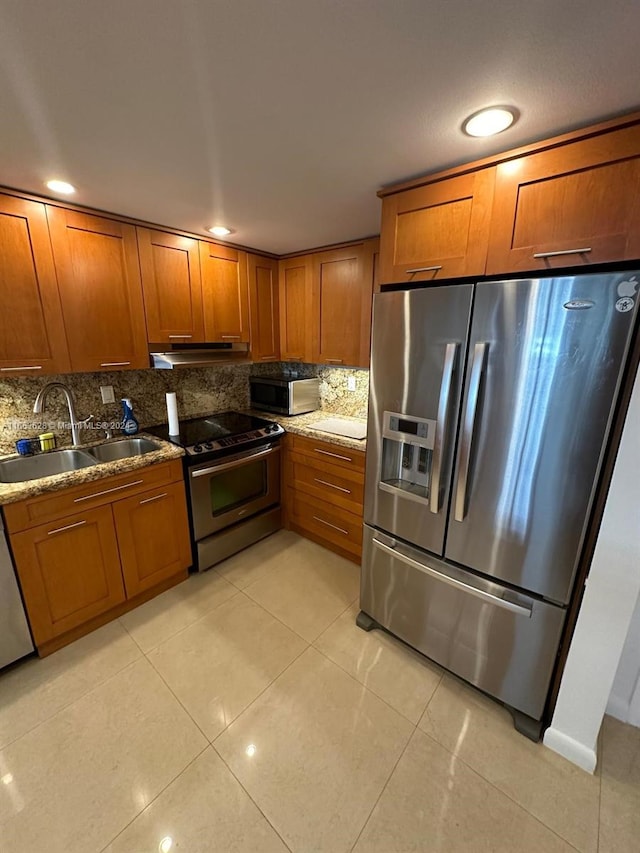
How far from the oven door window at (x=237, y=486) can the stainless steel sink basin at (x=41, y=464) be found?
2.51 ft

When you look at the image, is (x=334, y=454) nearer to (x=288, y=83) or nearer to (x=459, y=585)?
(x=459, y=585)

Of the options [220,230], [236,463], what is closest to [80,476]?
[236,463]

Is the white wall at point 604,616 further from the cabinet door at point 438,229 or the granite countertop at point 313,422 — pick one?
the granite countertop at point 313,422

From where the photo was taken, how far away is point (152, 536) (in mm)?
2031

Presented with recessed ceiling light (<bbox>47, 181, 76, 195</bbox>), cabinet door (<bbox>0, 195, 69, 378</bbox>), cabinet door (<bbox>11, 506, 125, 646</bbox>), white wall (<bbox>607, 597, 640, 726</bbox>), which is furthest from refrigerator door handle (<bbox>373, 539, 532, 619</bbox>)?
recessed ceiling light (<bbox>47, 181, 76, 195</bbox>)

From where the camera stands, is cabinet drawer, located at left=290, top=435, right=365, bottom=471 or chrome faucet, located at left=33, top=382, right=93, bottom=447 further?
cabinet drawer, located at left=290, top=435, right=365, bottom=471

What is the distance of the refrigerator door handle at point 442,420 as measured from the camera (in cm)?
133

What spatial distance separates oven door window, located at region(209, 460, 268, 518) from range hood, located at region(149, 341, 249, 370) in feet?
2.54

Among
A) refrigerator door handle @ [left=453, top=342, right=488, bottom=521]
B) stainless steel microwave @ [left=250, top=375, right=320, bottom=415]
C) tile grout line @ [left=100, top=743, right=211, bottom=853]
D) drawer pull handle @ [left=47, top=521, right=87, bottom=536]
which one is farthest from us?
stainless steel microwave @ [left=250, top=375, right=320, bottom=415]

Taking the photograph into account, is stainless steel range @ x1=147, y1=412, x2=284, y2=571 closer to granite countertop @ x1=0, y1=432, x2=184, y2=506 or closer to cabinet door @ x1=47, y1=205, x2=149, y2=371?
granite countertop @ x1=0, y1=432, x2=184, y2=506

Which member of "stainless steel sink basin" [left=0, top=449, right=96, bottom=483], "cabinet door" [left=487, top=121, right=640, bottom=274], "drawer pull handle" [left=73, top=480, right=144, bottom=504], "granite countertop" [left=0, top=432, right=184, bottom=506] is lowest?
"drawer pull handle" [left=73, top=480, right=144, bottom=504]

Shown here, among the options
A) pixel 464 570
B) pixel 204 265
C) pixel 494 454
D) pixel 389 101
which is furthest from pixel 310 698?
pixel 204 265

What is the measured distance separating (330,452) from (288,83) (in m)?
1.84

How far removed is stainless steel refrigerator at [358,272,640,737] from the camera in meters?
1.10
